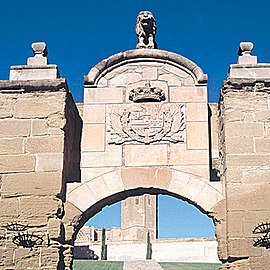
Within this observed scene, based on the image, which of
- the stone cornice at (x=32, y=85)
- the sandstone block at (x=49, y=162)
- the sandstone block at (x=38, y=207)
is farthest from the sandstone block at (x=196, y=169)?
the stone cornice at (x=32, y=85)

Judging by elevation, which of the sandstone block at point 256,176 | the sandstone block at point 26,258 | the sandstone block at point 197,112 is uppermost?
the sandstone block at point 197,112

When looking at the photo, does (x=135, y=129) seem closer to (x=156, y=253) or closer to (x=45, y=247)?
(x=45, y=247)

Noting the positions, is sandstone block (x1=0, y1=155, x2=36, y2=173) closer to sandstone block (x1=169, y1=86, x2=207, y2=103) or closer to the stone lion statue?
sandstone block (x1=169, y1=86, x2=207, y2=103)

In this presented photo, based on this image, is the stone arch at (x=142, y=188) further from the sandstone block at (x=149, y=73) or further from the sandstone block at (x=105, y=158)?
the sandstone block at (x=149, y=73)

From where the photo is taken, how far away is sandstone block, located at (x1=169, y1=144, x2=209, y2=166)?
678 centimetres

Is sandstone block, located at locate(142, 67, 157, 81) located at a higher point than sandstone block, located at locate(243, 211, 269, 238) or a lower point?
higher

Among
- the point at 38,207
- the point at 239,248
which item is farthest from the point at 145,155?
the point at 239,248

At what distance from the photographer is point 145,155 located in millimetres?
6852

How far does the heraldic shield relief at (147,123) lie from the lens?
6887mm

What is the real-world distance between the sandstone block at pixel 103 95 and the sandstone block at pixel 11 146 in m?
0.99

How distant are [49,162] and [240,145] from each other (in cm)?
217

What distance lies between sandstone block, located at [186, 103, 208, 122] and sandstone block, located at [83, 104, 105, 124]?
1040mm

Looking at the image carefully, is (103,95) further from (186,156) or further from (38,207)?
(38,207)

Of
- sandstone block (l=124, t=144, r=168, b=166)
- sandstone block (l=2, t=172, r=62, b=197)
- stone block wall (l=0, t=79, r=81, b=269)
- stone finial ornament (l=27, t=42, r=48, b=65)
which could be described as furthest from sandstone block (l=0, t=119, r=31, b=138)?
sandstone block (l=124, t=144, r=168, b=166)
